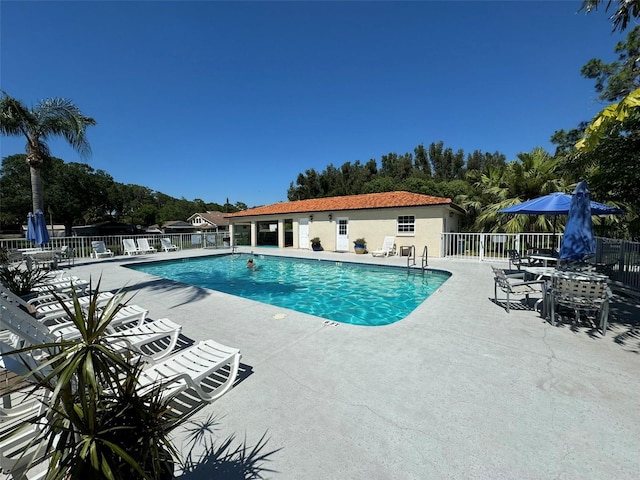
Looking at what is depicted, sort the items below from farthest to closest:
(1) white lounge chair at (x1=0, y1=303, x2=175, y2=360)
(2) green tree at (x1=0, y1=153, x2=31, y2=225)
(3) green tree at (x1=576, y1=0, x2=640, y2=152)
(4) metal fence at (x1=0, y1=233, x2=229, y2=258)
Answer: (2) green tree at (x1=0, y1=153, x2=31, y2=225) → (4) metal fence at (x1=0, y1=233, x2=229, y2=258) → (3) green tree at (x1=576, y1=0, x2=640, y2=152) → (1) white lounge chair at (x1=0, y1=303, x2=175, y2=360)

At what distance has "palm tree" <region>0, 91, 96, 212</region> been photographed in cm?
1105

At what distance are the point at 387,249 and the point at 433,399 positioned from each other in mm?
13813

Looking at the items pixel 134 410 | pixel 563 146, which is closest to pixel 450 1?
pixel 134 410

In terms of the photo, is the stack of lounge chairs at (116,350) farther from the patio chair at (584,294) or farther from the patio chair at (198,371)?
the patio chair at (584,294)

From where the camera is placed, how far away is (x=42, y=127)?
11.7m

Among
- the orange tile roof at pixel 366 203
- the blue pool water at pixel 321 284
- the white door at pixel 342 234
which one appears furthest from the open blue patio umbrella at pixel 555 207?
the white door at pixel 342 234

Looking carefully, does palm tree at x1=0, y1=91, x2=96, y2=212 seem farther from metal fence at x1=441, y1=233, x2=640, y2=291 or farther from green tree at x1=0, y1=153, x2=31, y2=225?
green tree at x1=0, y1=153, x2=31, y2=225

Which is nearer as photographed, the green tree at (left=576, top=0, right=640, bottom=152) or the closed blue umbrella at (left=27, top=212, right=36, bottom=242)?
the green tree at (left=576, top=0, right=640, bottom=152)

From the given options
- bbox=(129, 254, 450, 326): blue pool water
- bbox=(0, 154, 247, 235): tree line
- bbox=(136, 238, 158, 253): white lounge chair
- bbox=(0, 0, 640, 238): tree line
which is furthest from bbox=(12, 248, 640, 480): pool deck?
bbox=(0, 154, 247, 235): tree line

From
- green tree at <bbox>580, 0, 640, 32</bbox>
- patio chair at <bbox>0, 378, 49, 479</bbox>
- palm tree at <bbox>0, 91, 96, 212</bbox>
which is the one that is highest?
green tree at <bbox>580, 0, 640, 32</bbox>

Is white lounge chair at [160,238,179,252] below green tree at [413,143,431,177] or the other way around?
below

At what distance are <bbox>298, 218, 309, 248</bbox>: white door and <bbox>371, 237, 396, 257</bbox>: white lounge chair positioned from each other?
20.9ft

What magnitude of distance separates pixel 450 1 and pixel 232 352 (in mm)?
15033

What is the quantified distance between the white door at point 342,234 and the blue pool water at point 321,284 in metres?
3.73
